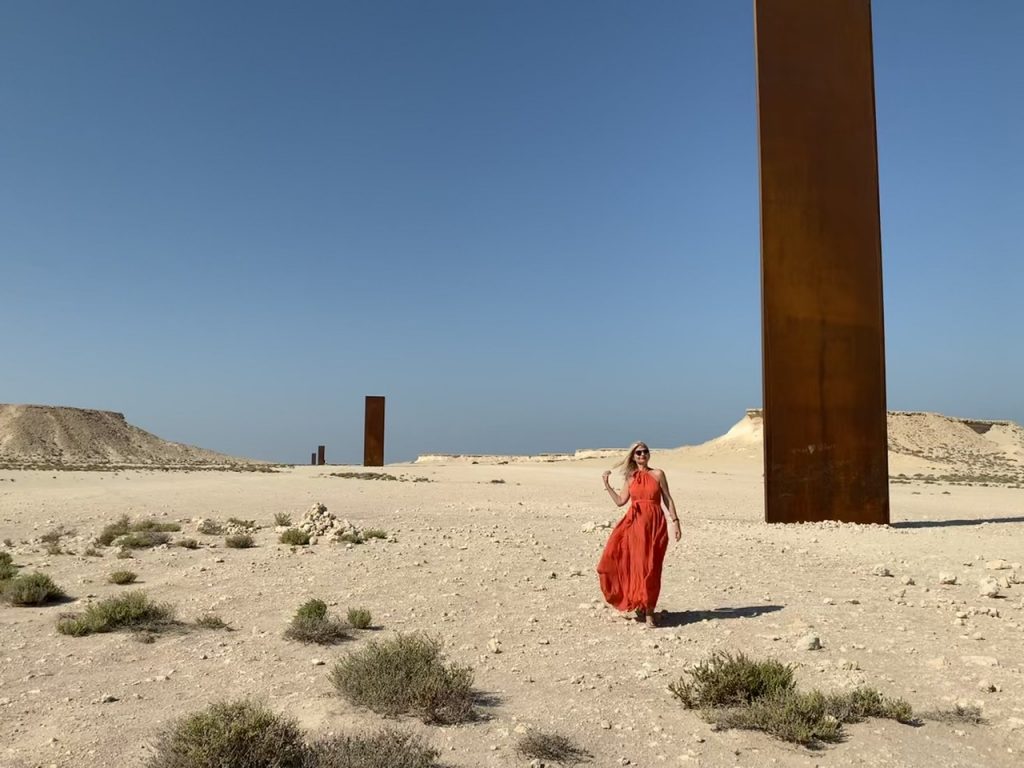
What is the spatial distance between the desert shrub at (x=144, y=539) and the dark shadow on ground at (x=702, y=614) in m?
7.77

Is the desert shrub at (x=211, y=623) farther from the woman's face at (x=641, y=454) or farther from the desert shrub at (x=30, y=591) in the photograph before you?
the woman's face at (x=641, y=454)

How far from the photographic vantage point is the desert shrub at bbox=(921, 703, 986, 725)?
466cm

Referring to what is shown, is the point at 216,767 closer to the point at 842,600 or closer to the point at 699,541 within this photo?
the point at 842,600

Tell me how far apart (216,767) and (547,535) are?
9421 mm

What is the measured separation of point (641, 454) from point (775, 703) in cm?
303

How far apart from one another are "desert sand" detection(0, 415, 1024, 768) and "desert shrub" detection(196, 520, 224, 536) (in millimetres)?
541

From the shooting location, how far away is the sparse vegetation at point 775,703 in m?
4.46

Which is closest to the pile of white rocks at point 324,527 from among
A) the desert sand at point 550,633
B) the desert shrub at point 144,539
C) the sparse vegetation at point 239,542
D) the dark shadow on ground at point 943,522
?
the desert sand at point 550,633

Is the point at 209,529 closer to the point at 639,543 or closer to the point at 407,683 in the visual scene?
the point at 639,543

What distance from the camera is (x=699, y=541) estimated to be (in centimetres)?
1259

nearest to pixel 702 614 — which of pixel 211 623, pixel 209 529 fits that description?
pixel 211 623

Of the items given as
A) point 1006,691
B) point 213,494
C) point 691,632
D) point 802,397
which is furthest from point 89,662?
point 213,494

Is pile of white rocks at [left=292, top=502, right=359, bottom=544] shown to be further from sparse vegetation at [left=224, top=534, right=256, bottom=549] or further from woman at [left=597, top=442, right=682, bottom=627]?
woman at [left=597, top=442, right=682, bottom=627]

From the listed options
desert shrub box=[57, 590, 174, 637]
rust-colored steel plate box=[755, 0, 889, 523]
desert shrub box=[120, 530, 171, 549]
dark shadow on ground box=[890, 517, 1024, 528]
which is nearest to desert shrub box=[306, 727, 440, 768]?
desert shrub box=[57, 590, 174, 637]
